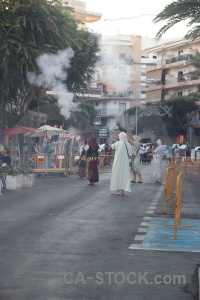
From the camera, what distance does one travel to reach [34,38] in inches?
1283

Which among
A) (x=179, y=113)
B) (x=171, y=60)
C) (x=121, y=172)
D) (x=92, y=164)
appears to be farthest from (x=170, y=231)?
(x=171, y=60)

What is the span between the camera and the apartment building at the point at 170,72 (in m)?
102

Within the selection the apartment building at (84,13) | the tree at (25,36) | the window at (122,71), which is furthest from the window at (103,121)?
the tree at (25,36)

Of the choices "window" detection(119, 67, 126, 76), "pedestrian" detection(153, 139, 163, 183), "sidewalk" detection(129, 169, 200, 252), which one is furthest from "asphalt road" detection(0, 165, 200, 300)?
"window" detection(119, 67, 126, 76)

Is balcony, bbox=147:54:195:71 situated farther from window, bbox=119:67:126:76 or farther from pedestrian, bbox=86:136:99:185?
pedestrian, bbox=86:136:99:185

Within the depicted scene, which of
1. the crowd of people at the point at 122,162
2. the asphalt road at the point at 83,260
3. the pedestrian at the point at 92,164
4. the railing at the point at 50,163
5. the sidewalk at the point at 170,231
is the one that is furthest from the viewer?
the railing at the point at 50,163

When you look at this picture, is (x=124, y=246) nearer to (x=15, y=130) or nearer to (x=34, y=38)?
(x=34, y=38)

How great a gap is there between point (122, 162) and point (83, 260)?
43.5ft

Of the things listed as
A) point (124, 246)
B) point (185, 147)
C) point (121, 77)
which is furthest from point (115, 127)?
point (124, 246)

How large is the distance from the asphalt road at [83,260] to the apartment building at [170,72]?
83617 mm

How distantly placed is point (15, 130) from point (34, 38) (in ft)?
24.6

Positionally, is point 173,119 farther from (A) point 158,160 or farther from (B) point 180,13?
(B) point 180,13

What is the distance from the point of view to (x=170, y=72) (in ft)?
359

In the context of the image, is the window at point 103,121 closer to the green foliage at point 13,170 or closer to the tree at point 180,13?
the tree at point 180,13
